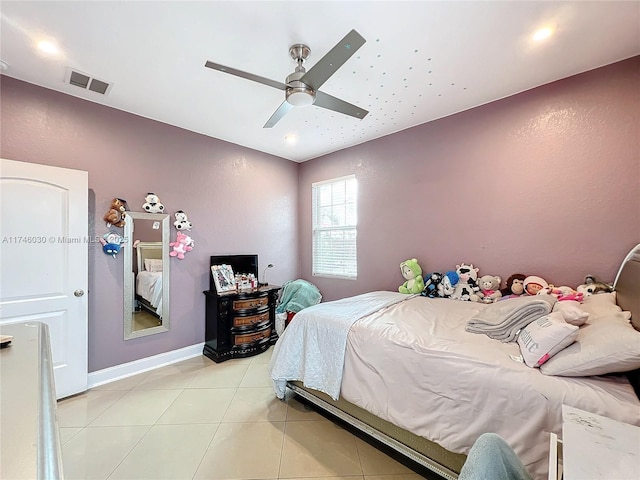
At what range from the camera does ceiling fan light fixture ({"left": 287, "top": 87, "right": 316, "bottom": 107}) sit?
5.95 ft

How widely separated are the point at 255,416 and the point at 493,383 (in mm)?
1751

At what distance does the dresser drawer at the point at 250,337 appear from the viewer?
3.21m

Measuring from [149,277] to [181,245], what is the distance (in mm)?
473

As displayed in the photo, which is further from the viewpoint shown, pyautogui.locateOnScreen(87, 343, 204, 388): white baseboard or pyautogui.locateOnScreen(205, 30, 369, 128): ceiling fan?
pyautogui.locateOnScreen(87, 343, 204, 388): white baseboard

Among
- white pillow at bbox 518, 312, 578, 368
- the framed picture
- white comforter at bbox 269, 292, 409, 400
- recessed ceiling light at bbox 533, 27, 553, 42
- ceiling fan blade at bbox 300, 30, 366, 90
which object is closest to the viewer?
white pillow at bbox 518, 312, 578, 368

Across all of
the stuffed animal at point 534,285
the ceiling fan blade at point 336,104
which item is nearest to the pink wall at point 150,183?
the ceiling fan blade at point 336,104

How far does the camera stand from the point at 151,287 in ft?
9.80

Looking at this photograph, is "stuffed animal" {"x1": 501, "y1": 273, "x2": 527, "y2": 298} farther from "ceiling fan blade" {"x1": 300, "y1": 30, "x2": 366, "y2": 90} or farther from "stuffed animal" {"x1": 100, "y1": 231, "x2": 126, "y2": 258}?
"stuffed animal" {"x1": 100, "y1": 231, "x2": 126, "y2": 258}

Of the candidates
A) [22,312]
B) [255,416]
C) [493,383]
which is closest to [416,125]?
[493,383]

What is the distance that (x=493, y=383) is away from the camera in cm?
128

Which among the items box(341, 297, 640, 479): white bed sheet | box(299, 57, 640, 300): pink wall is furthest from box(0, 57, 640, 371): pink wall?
box(341, 297, 640, 479): white bed sheet

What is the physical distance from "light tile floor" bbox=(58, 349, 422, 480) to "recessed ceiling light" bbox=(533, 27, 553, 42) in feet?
9.71

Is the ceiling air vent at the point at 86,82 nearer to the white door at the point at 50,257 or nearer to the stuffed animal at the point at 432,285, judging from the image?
the white door at the point at 50,257

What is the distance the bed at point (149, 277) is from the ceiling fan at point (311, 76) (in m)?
2.09
